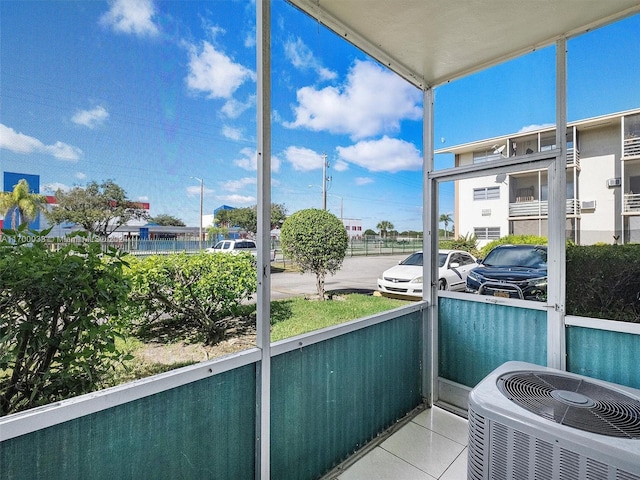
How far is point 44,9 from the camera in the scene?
0.85 meters

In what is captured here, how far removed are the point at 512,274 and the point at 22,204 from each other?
2542 millimetres

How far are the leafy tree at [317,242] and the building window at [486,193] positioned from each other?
1.14 m

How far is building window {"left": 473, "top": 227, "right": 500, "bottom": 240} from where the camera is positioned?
223cm

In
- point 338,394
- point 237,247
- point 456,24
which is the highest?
point 456,24

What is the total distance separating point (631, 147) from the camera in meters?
1.76

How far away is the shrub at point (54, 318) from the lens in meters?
0.90

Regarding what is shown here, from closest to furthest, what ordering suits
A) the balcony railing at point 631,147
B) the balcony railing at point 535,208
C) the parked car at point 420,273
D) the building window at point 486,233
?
the balcony railing at point 631,147
the balcony railing at point 535,208
the building window at point 486,233
the parked car at point 420,273

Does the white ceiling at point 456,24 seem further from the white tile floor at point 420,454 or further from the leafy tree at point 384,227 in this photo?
the white tile floor at point 420,454

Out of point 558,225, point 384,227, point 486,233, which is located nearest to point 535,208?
point 558,225

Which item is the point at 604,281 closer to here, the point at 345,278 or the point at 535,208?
the point at 535,208

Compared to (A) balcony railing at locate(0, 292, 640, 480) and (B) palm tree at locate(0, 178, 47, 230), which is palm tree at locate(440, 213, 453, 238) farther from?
(B) palm tree at locate(0, 178, 47, 230)

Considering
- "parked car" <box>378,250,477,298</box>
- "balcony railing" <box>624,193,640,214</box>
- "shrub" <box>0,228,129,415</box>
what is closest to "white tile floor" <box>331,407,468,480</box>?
"parked car" <box>378,250,477,298</box>

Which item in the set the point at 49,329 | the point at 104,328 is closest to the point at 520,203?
the point at 104,328

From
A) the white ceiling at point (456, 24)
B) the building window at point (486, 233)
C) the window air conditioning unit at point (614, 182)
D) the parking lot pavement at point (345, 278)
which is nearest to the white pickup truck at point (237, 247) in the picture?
the parking lot pavement at point (345, 278)
